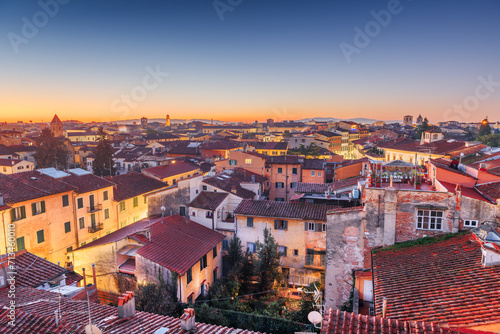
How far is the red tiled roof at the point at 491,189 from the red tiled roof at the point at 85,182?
26135 mm

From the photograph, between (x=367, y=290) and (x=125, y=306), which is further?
(x=367, y=290)

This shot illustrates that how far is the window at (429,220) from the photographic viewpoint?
1280cm

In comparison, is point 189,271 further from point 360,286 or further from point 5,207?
point 5,207

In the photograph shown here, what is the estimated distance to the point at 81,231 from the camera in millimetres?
25516

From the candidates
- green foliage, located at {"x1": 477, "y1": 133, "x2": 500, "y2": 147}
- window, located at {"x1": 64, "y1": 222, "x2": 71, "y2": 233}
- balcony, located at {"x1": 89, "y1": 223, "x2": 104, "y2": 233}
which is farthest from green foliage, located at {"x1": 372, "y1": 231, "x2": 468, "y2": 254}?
green foliage, located at {"x1": 477, "y1": 133, "x2": 500, "y2": 147}

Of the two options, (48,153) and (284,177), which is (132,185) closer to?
(284,177)

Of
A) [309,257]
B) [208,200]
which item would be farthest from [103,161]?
[309,257]

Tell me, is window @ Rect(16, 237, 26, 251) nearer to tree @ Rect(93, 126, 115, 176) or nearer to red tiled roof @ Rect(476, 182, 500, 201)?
red tiled roof @ Rect(476, 182, 500, 201)

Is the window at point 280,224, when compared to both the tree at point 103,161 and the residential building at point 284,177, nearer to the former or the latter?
the residential building at point 284,177

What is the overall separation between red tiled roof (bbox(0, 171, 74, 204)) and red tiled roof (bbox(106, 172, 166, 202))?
5.55 metres

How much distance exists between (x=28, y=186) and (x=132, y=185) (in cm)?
1044

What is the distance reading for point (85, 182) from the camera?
88.7 ft

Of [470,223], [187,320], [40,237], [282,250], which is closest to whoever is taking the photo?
[187,320]

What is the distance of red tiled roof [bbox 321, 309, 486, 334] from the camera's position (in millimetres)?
6230
